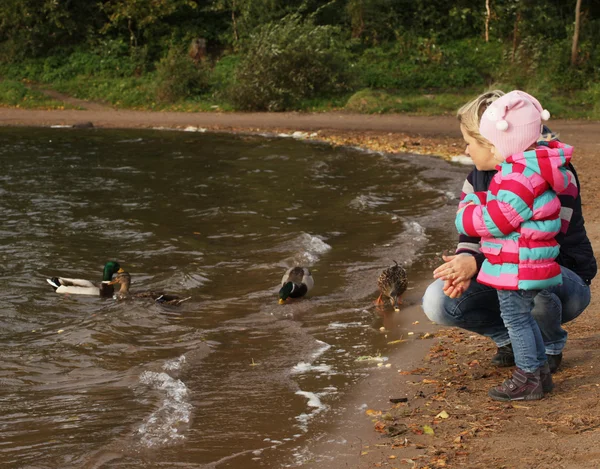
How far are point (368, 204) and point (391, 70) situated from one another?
1657cm

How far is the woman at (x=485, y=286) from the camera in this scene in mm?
4523

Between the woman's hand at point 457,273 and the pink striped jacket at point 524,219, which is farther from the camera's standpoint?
the woman's hand at point 457,273

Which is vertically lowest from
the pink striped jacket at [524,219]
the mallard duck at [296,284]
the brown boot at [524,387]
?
the mallard duck at [296,284]

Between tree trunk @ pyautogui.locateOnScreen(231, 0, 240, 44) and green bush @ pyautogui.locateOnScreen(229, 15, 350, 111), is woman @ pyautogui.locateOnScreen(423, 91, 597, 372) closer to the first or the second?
green bush @ pyautogui.locateOnScreen(229, 15, 350, 111)

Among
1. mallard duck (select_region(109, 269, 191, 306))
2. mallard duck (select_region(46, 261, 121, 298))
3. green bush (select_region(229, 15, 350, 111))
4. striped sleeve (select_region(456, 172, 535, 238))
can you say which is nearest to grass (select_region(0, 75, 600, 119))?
green bush (select_region(229, 15, 350, 111))

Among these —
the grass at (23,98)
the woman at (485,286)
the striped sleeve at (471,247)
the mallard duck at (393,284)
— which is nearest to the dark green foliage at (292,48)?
the grass at (23,98)

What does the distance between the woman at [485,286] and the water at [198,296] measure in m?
1.03

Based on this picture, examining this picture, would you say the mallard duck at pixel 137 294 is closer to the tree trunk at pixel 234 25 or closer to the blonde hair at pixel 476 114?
the blonde hair at pixel 476 114

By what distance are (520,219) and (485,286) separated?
0.66m

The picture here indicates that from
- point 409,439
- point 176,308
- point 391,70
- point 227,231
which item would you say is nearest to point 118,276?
point 176,308

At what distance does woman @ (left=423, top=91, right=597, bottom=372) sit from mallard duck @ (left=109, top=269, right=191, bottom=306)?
425 centimetres

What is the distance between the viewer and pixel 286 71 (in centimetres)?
2597

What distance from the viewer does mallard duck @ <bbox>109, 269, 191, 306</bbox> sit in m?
8.54

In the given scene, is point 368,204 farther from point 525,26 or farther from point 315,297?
point 525,26
